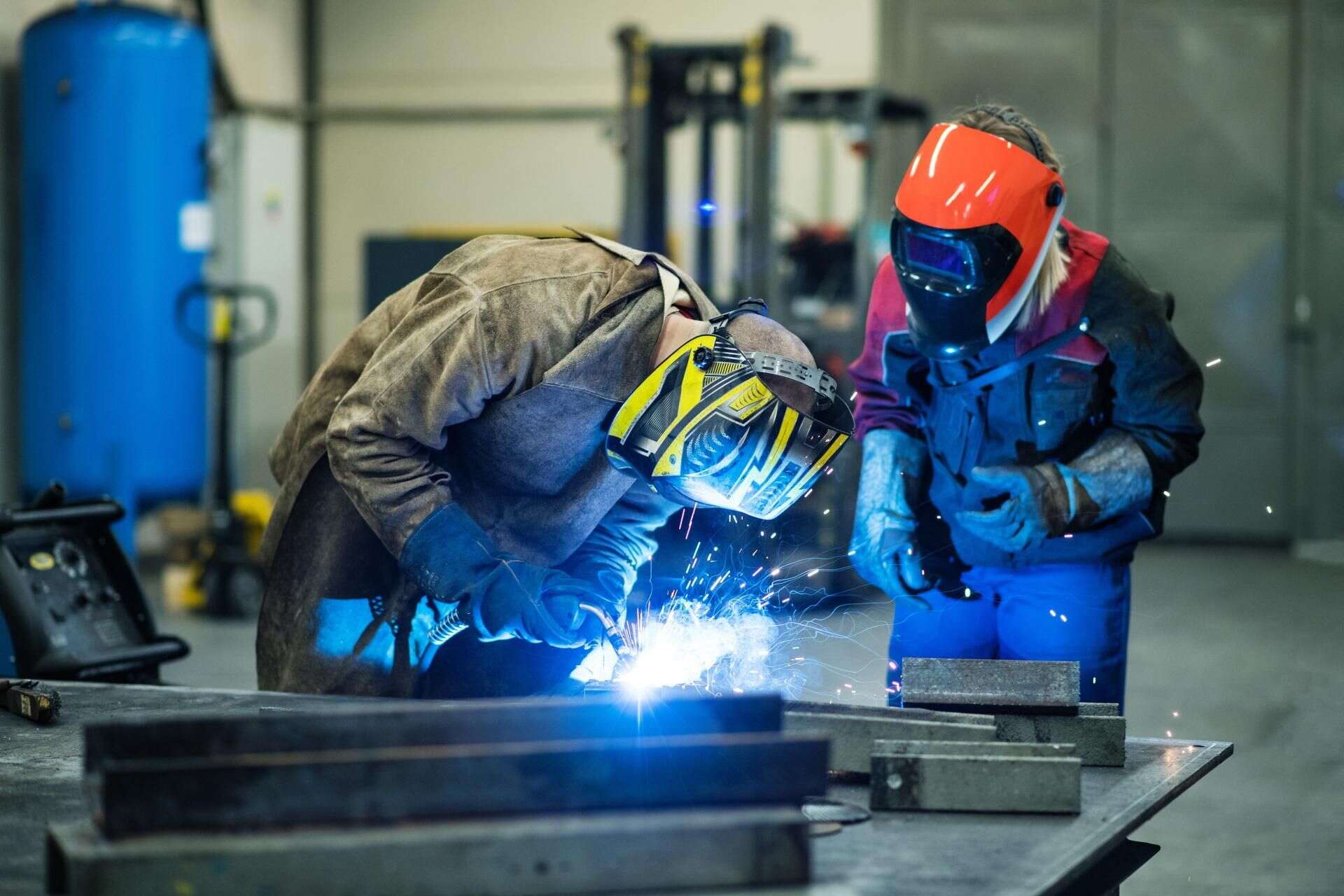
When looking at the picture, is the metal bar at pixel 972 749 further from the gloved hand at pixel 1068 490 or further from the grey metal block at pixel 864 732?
the gloved hand at pixel 1068 490

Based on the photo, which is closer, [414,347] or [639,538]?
[414,347]

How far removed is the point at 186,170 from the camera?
671 cm

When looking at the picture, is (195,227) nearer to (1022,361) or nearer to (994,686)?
(1022,361)

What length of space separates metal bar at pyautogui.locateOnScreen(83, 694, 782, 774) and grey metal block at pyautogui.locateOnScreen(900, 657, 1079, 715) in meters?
0.57

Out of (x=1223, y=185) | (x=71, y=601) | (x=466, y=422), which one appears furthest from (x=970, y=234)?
(x=1223, y=185)

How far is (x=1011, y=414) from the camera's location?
8.29ft

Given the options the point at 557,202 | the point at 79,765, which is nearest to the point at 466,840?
the point at 79,765

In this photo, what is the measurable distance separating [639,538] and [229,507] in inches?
170

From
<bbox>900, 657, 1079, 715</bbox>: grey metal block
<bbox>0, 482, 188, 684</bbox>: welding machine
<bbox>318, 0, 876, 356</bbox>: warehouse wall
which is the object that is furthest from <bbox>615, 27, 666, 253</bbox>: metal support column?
<bbox>900, 657, 1079, 715</bbox>: grey metal block

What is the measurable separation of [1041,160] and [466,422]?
3.46ft

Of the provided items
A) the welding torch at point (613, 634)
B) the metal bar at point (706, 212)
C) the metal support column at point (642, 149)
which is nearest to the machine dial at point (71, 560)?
the welding torch at point (613, 634)

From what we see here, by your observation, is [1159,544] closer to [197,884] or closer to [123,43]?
[123,43]

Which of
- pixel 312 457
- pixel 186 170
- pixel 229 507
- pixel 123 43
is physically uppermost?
pixel 123 43

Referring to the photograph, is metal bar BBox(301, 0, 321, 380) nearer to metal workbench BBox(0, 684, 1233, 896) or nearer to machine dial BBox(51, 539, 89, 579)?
machine dial BBox(51, 539, 89, 579)
